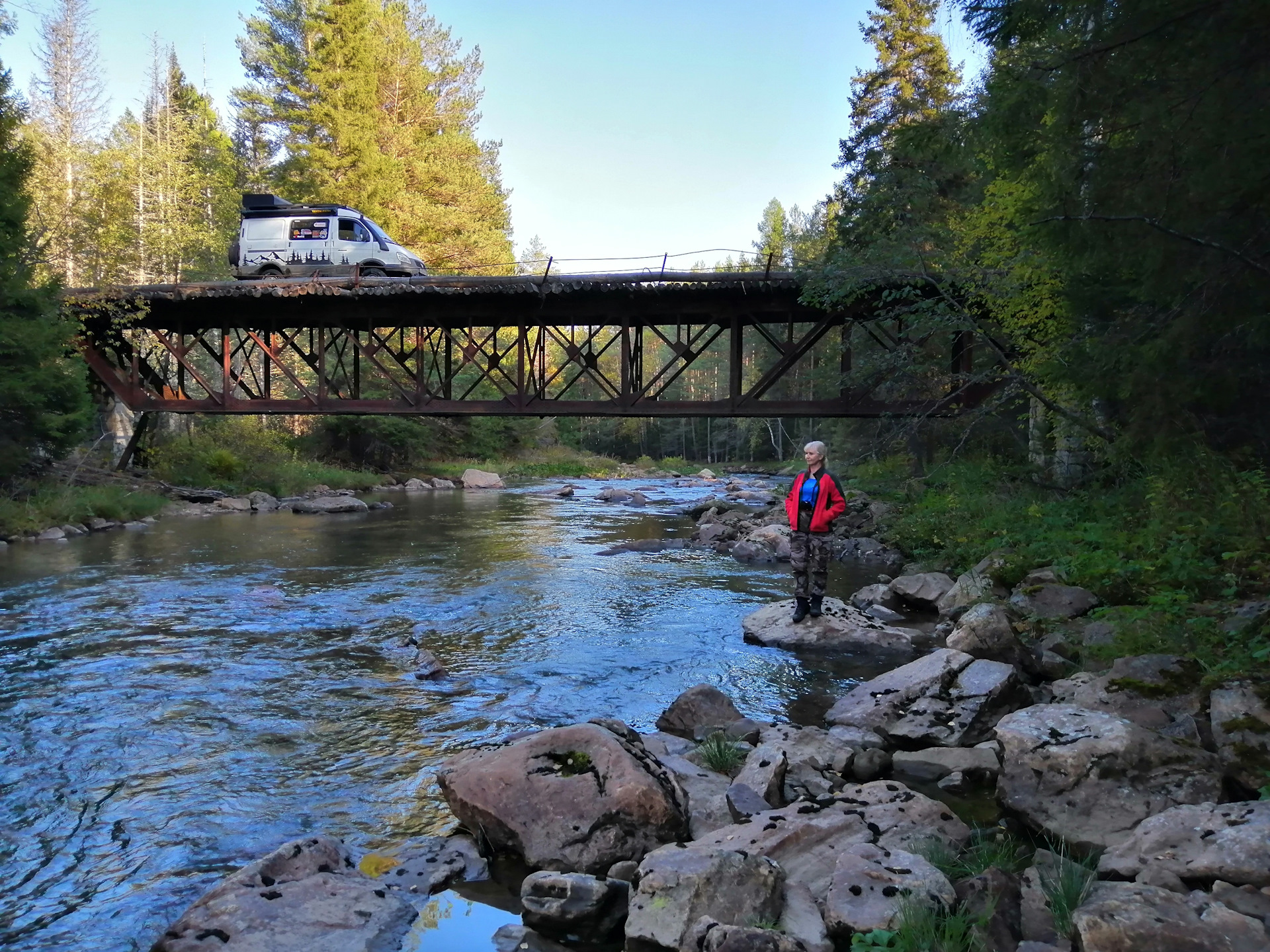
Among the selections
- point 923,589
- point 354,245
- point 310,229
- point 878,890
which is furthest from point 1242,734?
point 310,229

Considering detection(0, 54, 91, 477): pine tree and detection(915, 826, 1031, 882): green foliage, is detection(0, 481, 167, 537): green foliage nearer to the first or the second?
detection(0, 54, 91, 477): pine tree

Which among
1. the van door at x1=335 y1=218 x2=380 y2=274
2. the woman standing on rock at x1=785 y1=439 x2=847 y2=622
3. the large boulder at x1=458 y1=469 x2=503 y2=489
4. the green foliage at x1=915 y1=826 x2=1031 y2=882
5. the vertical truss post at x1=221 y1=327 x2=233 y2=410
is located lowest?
the large boulder at x1=458 y1=469 x2=503 y2=489

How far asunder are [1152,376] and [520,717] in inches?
232

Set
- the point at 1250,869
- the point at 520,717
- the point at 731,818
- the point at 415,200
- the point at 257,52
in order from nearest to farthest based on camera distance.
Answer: the point at 1250,869
the point at 731,818
the point at 520,717
the point at 415,200
the point at 257,52

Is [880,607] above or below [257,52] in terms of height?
below

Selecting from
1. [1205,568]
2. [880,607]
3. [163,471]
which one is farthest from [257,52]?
[1205,568]

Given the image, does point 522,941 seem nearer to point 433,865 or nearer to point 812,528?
point 433,865

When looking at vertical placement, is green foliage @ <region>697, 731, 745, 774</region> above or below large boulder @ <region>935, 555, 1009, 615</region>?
below

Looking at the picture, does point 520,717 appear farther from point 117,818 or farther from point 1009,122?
point 1009,122

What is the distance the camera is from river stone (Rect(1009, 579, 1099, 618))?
8656 millimetres

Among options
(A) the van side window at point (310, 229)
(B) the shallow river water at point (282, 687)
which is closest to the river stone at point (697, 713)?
(B) the shallow river water at point (282, 687)

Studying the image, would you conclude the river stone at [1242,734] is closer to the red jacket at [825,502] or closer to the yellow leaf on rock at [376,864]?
the yellow leaf on rock at [376,864]

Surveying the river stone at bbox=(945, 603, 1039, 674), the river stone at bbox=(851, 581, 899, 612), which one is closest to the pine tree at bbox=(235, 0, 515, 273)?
the river stone at bbox=(851, 581, 899, 612)

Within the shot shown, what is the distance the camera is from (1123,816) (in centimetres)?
446
